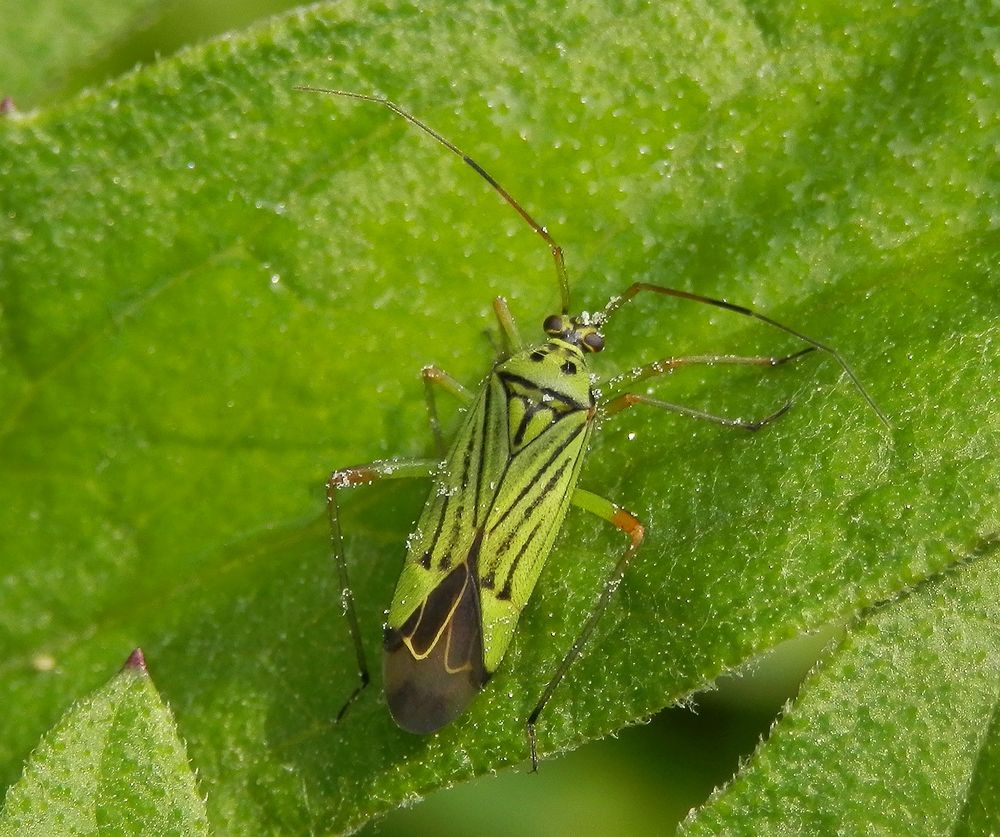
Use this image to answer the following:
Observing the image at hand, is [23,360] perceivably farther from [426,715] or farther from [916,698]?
[916,698]

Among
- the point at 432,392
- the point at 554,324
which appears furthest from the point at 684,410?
the point at 432,392

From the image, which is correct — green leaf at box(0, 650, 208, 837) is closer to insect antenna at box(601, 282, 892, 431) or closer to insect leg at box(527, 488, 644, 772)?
insect leg at box(527, 488, 644, 772)

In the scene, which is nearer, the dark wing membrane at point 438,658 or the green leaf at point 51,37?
the dark wing membrane at point 438,658

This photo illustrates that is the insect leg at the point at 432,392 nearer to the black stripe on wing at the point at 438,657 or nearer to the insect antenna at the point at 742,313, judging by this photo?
the black stripe on wing at the point at 438,657

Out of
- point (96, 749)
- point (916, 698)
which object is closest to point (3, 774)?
point (96, 749)

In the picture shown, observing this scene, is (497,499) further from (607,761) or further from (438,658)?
(607,761)

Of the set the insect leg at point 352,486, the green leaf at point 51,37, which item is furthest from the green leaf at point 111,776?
the green leaf at point 51,37

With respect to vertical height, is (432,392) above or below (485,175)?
below
